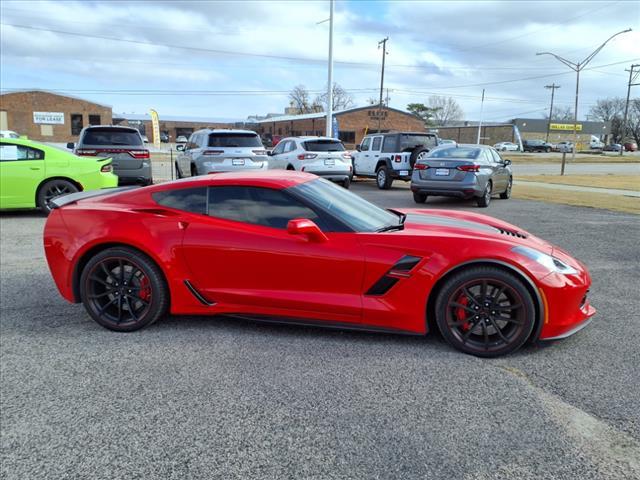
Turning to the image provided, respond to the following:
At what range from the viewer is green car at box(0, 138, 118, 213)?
30.9 ft

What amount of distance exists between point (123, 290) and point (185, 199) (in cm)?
92

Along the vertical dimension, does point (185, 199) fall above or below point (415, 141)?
below

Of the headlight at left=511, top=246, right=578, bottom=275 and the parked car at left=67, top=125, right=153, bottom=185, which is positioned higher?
the parked car at left=67, top=125, right=153, bottom=185

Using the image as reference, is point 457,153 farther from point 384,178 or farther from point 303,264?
point 303,264

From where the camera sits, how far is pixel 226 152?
13.1 meters

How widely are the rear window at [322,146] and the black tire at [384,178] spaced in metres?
1.69

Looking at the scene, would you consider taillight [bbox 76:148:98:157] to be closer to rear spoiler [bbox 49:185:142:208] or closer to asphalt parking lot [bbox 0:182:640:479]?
rear spoiler [bbox 49:185:142:208]

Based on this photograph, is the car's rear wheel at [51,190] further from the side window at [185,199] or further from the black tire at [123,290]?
the side window at [185,199]

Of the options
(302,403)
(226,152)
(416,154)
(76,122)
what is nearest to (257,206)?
(302,403)

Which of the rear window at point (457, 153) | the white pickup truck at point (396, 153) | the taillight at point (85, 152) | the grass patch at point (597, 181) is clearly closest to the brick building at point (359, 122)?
the grass patch at point (597, 181)

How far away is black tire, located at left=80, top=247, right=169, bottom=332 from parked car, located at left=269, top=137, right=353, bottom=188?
439 inches

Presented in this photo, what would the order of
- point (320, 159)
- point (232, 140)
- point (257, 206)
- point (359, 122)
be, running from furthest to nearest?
point (359, 122)
point (320, 159)
point (232, 140)
point (257, 206)

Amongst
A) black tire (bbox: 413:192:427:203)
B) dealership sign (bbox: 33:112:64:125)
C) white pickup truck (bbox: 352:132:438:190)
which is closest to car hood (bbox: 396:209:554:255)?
black tire (bbox: 413:192:427:203)

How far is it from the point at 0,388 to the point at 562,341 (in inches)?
158
